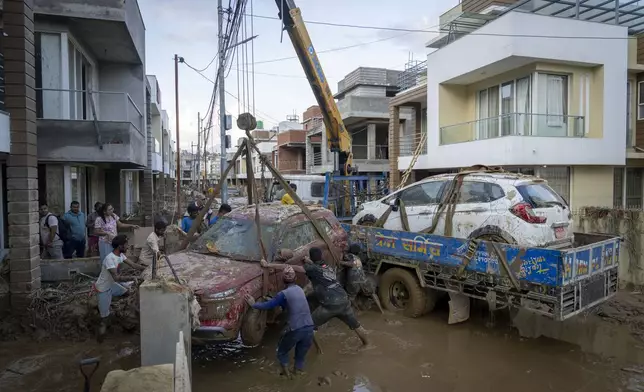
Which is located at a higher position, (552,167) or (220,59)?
(220,59)

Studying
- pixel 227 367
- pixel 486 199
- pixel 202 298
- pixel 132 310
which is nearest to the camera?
pixel 202 298

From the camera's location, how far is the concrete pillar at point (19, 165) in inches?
263

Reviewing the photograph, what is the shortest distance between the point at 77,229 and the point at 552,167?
12082 mm

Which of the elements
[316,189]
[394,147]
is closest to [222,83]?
[316,189]

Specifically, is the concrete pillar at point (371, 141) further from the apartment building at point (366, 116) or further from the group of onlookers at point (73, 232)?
the group of onlookers at point (73, 232)

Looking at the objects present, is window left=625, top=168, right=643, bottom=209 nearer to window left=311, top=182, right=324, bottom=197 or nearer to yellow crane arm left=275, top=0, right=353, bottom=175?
yellow crane arm left=275, top=0, right=353, bottom=175

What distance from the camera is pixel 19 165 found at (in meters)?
6.77

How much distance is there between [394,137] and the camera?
1788 cm

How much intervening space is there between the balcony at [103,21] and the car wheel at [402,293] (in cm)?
790

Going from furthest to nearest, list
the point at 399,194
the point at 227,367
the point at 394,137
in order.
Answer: the point at 394,137, the point at 399,194, the point at 227,367

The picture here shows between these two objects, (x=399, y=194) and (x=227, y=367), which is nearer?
(x=227, y=367)

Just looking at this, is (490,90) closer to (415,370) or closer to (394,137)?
(394,137)

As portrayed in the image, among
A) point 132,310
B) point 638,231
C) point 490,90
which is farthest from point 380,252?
point 490,90

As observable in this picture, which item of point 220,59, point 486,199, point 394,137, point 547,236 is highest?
point 220,59
